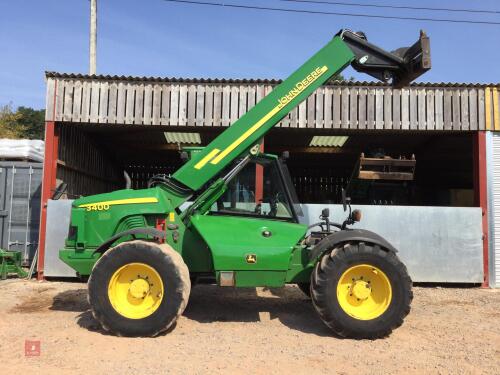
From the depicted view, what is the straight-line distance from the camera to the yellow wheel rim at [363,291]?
5.69 metres

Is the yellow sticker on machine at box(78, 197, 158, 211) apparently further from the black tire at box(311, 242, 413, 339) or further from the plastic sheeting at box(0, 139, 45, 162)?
the plastic sheeting at box(0, 139, 45, 162)

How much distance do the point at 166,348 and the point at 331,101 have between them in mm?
7187

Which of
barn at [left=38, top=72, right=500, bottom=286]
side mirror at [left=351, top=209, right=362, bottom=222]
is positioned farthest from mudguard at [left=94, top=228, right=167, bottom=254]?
barn at [left=38, top=72, right=500, bottom=286]

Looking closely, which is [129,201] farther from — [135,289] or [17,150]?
[17,150]

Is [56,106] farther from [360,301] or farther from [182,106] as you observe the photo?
[360,301]

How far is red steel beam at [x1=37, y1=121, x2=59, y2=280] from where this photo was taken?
9836 mm

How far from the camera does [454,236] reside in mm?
9836

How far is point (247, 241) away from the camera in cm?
593

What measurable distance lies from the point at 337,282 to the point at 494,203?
6.22 meters

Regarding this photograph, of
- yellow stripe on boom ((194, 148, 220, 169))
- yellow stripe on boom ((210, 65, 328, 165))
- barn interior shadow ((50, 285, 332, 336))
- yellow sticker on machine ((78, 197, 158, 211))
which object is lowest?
barn interior shadow ((50, 285, 332, 336))

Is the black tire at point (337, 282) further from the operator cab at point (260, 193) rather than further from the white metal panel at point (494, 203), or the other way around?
the white metal panel at point (494, 203)

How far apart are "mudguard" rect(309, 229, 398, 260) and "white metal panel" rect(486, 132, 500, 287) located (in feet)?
17.2

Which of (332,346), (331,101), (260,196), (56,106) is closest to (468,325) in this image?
(332,346)

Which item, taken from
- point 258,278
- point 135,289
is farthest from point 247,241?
point 135,289
